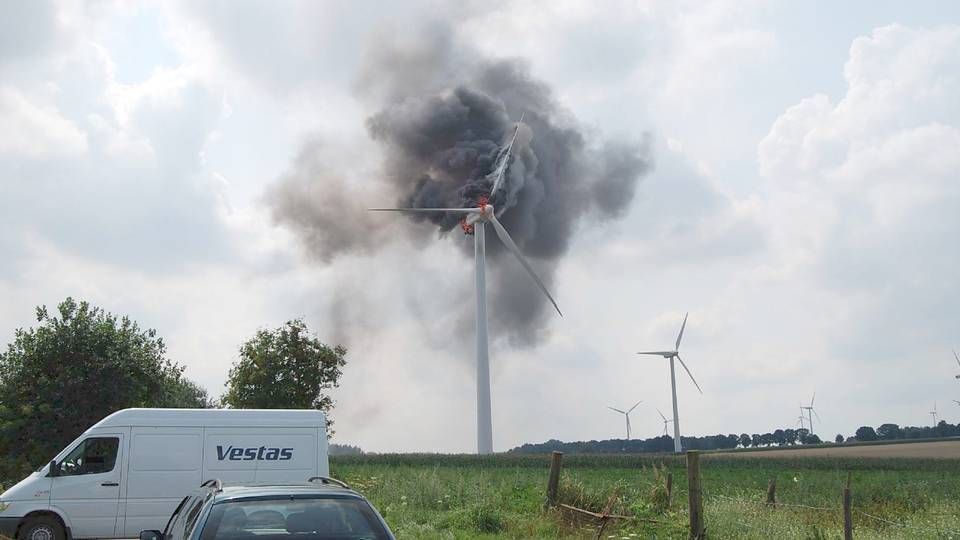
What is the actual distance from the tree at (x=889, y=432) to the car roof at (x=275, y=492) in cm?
14525

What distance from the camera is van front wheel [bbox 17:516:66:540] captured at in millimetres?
15227

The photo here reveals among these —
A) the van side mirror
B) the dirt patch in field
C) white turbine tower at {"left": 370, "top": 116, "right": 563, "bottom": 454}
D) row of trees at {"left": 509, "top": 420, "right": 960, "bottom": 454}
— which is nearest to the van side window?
the van side mirror

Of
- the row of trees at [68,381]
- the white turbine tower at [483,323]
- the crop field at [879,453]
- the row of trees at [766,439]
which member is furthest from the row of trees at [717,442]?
the row of trees at [68,381]

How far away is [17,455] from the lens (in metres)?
29.4

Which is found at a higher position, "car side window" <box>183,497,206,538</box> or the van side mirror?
"car side window" <box>183,497,206,538</box>

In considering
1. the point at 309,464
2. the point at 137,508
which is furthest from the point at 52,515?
the point at 309,464

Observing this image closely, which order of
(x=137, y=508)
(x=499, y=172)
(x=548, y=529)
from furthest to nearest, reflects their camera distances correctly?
(x=499, y=172) → (x=137, y=508) → (x=548, y=529)

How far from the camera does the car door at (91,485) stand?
15617 millimetres

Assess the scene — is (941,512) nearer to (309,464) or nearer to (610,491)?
(610,491)

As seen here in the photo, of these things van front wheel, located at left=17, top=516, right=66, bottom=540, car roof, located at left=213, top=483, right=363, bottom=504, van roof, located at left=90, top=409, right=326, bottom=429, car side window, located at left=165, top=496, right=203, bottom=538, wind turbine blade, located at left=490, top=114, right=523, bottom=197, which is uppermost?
wind turbine blade, located at left=490, top=114, right=523, bottom=197

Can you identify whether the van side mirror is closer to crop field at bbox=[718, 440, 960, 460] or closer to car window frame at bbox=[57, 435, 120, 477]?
car window frame at bbox=[57, 435, 120, 477]

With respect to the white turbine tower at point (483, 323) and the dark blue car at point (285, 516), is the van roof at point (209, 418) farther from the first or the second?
the white turbine tower at point (483, 323)

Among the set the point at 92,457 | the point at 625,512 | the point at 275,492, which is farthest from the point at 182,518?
the point at 92,457

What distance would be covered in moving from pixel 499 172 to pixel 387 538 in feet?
186
